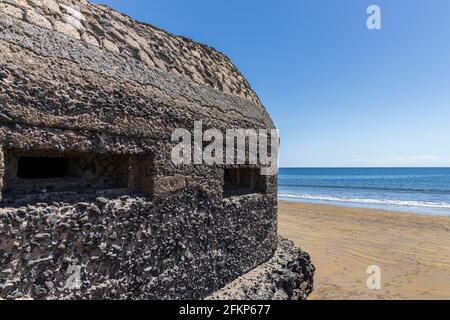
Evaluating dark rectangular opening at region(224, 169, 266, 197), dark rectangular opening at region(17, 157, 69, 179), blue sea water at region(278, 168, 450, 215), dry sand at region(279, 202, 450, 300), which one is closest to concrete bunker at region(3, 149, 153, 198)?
dark rectangular opening at region(17, 157, 69, 179)

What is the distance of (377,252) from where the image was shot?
10000 mm

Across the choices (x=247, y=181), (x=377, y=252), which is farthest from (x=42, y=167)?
(x=377, y=252)

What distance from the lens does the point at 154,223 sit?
359 centimetres

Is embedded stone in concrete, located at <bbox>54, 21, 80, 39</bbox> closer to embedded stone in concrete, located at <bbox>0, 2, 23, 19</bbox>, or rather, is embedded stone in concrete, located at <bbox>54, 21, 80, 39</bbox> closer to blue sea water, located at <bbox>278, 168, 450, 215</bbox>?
embedded stone in concrete, located at <bbox>0, 2, 23, 19</bbox>

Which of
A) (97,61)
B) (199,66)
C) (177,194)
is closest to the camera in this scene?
(97,61)

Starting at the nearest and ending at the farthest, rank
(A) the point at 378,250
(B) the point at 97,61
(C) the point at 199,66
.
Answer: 1. (B) the point at 97,61
2. (C) the point at 199,66
3. (A) the point at 378,250

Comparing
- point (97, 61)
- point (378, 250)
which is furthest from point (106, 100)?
point (378, 250)

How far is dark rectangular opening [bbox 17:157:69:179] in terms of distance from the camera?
3.66 m

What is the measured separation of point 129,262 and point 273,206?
3.09m

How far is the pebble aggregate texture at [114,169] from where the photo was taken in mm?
2652

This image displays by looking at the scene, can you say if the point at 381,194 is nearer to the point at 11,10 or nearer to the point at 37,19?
the point at 37,19

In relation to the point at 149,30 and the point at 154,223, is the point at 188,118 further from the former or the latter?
the point at 149,30
